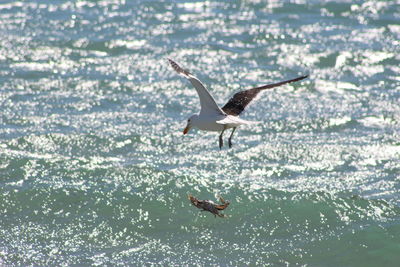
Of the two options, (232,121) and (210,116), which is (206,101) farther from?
(232,121)

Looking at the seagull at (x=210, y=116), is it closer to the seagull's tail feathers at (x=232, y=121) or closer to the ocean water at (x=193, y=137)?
the seagull's tail feathers at (x=232, y=121)

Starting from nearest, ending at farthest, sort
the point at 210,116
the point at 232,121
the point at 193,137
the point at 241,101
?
the point at 232,121
the point at 210,116
the point at 241,101
the point at 193,137

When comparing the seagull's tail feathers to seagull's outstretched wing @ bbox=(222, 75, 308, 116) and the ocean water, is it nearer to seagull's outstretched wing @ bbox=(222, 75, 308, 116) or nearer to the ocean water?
seagull's outstretched wing @ bbox=(222, 75, 308, 116)

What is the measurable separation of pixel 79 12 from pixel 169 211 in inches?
497

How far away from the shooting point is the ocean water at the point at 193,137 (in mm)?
12570

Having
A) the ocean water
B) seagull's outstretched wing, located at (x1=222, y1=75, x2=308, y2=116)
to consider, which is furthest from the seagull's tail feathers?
the ocean water

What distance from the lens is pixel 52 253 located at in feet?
39.0

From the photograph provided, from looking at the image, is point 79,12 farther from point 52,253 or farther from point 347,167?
point 52,253

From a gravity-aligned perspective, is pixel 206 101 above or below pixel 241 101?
above

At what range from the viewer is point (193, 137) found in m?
16.8

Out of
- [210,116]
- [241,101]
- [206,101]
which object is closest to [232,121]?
[210,116]

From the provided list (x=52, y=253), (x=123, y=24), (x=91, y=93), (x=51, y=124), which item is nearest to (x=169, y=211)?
(x=52, y=253)

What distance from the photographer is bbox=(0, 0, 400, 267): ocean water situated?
12570 mm

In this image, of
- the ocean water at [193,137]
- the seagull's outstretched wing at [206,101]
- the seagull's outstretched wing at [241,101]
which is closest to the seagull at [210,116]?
the seagull's outstretched wing at [206,101]
